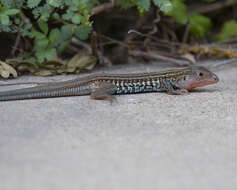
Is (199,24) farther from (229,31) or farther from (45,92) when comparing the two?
(45,92)

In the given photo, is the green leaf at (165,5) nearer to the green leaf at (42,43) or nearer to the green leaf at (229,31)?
the green leaf at (42,43)

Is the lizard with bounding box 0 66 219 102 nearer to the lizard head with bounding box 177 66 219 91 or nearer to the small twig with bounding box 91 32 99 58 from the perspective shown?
the lizard head with bounding box 177 66 219 91

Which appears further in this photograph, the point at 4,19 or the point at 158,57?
the point at 158,57

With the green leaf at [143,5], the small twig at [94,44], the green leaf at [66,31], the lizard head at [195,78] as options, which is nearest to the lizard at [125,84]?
the lizard head at [195,78]

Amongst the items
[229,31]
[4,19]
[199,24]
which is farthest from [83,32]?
[229,31]

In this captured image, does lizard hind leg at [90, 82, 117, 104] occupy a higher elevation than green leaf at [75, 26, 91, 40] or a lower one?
lower

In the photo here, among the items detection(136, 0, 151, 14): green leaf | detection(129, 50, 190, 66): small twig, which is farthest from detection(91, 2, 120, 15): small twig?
detection(136, 0, 151, 14): green leaf

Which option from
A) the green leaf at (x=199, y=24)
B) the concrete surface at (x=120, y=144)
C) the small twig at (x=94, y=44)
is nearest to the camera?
the concrete surface at (x=120, y=144)
